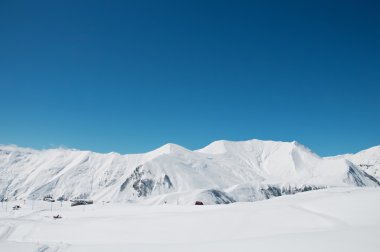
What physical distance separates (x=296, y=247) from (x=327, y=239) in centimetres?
251

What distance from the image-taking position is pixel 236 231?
38.1 metres

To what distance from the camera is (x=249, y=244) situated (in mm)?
26812

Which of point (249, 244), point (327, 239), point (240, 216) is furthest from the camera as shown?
point (240, 216)

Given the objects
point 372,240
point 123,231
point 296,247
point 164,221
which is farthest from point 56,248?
point 372,240

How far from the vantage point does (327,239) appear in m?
24.9

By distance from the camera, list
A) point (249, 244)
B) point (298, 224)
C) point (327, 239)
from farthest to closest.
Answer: point (298, 224) < point (249, 244) < point (327, 239)

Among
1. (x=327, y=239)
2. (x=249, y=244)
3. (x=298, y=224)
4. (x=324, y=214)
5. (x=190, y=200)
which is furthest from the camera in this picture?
(x=190, y=200)

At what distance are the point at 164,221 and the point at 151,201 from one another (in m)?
151

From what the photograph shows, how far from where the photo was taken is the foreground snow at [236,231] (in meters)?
25.3

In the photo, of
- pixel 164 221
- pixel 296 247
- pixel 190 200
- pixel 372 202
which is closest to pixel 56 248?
pixel 164 221

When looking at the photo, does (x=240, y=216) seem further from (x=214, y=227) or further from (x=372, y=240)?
(x=372, y=240)

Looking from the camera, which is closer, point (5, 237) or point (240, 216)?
point (240, 216)

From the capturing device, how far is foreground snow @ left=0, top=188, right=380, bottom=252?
25.3 metres

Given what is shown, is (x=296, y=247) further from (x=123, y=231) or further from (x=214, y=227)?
(x=123, y=231)
